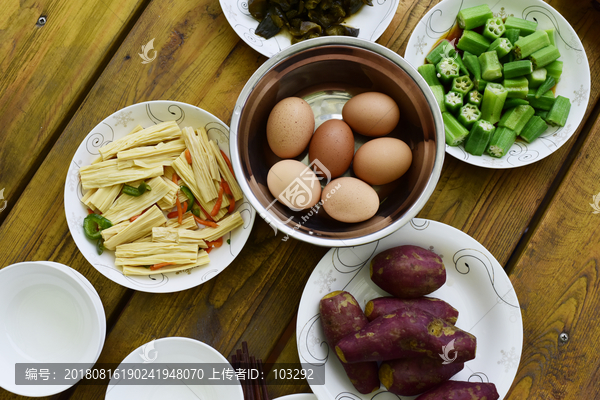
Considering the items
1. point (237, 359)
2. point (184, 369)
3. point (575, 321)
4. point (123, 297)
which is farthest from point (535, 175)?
point (123, 297)

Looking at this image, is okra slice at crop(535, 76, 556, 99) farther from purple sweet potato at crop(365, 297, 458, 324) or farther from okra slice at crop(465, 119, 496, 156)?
purple sweet potato at crop(365, 297, 458, 324)

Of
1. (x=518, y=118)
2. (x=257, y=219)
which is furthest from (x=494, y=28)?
(x=257, y=219)

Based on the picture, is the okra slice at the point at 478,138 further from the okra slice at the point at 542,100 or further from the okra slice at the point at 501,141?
the okra slice at the point at 542,100

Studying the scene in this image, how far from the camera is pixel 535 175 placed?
1.05 metres

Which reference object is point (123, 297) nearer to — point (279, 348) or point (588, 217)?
point (279, 348)

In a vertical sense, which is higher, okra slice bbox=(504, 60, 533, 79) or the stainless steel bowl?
okra slice bbox=(504, 60, 533, 79)

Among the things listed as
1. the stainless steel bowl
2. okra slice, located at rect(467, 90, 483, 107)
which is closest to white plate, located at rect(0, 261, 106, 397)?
the stainless steel bowl

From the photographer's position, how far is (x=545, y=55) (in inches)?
38.7

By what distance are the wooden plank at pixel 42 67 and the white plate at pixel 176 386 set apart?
612 millimetres

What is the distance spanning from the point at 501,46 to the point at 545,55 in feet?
0.38

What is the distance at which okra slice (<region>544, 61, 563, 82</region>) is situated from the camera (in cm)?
100

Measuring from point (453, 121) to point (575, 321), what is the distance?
66cm

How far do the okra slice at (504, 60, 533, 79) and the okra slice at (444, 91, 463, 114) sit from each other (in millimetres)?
140

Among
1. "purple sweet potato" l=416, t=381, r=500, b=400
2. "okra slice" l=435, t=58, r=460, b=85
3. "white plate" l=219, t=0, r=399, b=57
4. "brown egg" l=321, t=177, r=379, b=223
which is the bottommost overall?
"purple sweet potato" l=416, t=381, r=500, b=400
